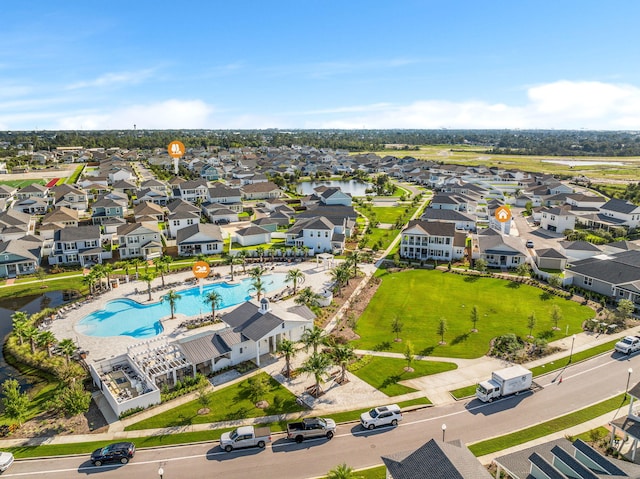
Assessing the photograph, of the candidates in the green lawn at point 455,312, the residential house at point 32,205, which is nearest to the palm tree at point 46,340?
the green lawn at point 455,312

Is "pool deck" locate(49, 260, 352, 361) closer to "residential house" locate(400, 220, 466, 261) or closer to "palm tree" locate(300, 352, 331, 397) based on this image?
"residential house" locate(400, 220, 466, 261)

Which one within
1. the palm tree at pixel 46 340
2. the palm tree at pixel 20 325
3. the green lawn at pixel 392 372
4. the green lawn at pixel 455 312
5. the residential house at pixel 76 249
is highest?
the residential house at pixel 76 249

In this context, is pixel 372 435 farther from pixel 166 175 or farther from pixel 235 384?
pixel 166 175

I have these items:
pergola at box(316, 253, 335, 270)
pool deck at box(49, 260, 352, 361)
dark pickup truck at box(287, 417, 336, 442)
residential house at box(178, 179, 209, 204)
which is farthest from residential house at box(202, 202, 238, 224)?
dark pickup truck at box(287, 417, 336, 442)

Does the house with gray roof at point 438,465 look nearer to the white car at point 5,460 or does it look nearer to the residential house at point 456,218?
the white car at point 5,460

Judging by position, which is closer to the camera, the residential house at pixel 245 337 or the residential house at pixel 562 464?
the residential house at pixel 562 464

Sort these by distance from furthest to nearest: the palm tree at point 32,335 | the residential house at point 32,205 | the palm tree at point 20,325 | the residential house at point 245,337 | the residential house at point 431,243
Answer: the residential house at point 32,205
the residential house at point 431,243
the palm tree at point 20,325
the palm tree at point 32,335
the residential house at point 245,337

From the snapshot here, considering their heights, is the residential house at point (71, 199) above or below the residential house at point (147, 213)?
above
